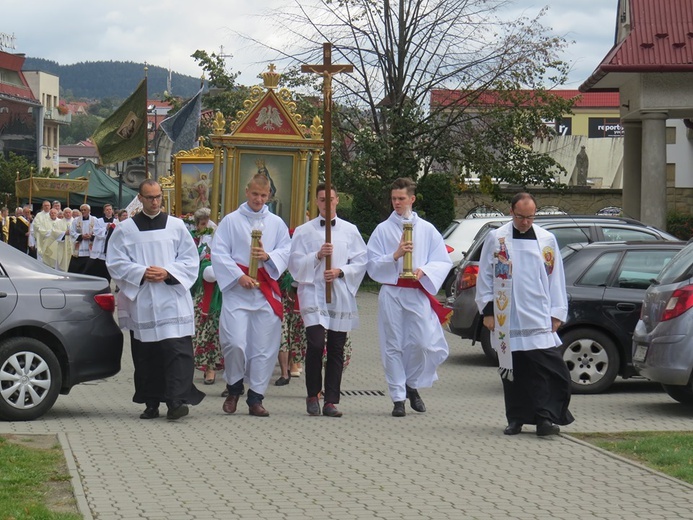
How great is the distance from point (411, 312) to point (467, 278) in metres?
4.25

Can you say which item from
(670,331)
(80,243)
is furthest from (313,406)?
(80,243)

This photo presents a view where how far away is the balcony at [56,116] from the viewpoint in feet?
385

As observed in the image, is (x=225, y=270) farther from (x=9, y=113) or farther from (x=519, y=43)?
(x=9, y=113)

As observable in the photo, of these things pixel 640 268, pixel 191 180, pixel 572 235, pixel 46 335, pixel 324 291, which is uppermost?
pixel 191 180

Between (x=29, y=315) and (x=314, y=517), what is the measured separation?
14.1 ft

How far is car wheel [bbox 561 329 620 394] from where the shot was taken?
498 inches

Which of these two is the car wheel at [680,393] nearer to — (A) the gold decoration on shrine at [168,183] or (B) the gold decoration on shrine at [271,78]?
(B) the gold decoration on shrine at [271,78]

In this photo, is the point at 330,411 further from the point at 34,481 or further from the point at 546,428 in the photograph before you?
the point at 34,481

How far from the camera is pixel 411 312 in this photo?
11.0m

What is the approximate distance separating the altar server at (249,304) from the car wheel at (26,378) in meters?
1.40

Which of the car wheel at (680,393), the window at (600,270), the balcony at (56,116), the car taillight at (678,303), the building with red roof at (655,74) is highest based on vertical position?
the balcony at (56,116)

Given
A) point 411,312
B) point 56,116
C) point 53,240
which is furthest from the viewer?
point 56,116

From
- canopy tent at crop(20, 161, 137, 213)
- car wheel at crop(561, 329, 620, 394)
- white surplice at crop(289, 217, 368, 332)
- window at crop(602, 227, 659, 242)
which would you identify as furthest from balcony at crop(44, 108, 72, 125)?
white surplice at crop(289, 217, 368, 332)

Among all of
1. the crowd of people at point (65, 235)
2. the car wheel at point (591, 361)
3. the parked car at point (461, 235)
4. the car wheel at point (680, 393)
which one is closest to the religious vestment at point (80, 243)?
the crowd of people at point (65, 235)
